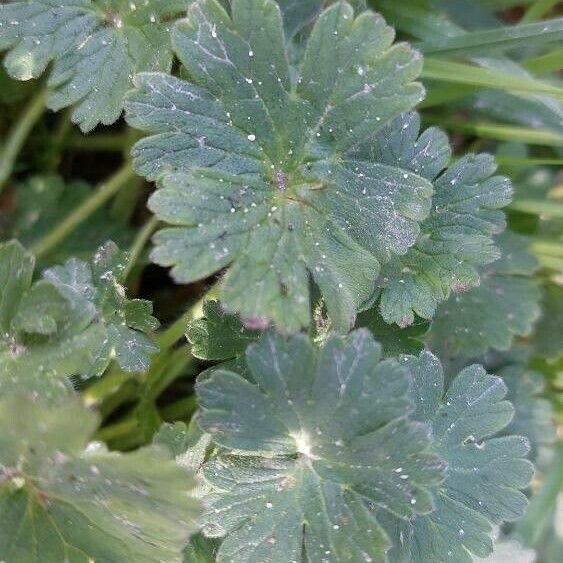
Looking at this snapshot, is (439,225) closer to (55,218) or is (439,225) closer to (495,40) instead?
(495,40)

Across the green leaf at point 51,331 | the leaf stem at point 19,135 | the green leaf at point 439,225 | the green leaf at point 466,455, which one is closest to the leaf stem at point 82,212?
the leaf stem at point 19,135

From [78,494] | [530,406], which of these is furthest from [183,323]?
[530,406]

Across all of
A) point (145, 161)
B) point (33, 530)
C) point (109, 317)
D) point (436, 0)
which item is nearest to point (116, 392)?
point (109, 317)

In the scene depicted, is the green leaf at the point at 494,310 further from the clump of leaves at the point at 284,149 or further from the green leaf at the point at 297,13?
the green leaf at the point at 297,13

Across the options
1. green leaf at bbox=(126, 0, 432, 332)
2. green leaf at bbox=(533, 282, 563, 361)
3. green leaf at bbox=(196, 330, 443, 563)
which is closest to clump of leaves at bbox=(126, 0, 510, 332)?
Result: green leaf at bbox=(126, 0, 432, 332)

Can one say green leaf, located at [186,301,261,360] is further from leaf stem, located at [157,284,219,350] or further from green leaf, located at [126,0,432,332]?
green leaf, located at [126,0,432,332]

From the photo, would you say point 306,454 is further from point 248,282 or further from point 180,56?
point 180,56
